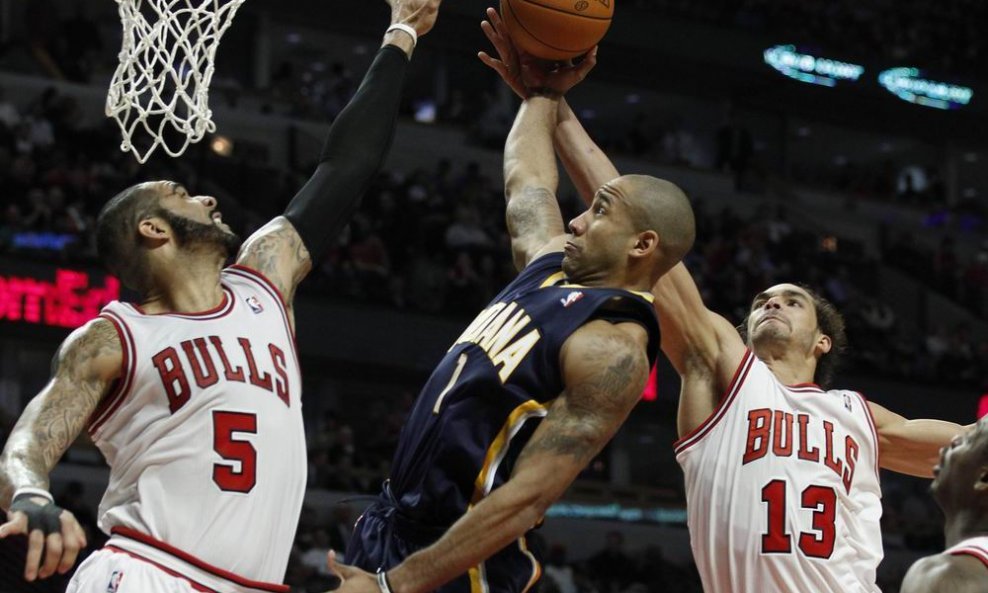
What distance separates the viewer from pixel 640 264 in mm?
4512

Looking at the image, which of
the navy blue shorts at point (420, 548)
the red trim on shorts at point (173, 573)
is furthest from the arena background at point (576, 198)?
the red trim on shorts at point (173, 573)

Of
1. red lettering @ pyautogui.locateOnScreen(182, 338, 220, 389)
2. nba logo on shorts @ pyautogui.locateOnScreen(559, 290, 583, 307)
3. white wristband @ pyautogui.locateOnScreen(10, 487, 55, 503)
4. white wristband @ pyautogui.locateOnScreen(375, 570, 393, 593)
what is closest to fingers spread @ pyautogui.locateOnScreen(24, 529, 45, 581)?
white wristband @ pyautogui.locateOnScreen(10, 487, 55, 503)

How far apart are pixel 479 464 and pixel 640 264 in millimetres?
792

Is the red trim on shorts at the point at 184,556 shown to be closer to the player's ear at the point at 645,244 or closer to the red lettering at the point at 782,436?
the player's ear at the point at 645,244

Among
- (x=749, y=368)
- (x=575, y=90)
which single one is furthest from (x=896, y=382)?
(x=749, y=368)

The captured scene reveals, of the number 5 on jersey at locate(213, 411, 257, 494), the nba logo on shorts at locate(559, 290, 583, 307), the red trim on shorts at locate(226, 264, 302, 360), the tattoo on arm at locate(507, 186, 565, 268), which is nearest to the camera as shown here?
the number 5 on jersey at locate(213, 411, 257, 494)

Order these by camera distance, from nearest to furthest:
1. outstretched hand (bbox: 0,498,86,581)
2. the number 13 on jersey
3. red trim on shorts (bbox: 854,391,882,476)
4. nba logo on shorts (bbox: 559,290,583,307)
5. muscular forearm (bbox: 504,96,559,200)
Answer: outstretched hand (bbox: 0,498,86,581), nba logo on shorts (bbox: 559,290,583,307), the number 13 on jersey, muscular forearm (bbox: 504,96,559,200), red trim on shorts (bbox: 854,391,882,476)

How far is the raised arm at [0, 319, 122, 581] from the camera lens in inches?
137

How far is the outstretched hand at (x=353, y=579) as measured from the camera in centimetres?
384

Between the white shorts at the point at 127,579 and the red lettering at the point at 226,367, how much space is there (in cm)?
55

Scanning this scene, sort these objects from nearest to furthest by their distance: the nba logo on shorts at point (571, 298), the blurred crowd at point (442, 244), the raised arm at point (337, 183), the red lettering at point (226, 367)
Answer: the red lettering at point (226, 367) → the nba logo on shorts at point (571, 298) → the raised arm at point (337, 183) → the blurred crowd at point (442, 244)

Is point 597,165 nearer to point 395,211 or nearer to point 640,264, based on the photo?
point 640,264

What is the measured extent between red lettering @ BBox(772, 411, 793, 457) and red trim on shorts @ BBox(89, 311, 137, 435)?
7.92ft

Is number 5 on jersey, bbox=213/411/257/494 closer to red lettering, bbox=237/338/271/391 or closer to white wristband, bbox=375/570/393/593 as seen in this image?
red lettering, bbox=237/338/271/391
